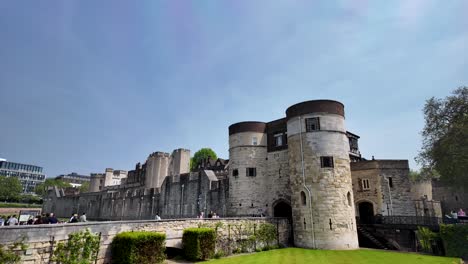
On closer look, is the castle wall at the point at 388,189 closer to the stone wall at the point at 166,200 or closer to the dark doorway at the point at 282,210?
the dark doorway at the point at 282,210

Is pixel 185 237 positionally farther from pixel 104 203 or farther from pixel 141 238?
pixel 104 203

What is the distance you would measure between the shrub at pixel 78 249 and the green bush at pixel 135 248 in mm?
860

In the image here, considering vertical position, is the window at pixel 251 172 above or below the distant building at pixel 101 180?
below

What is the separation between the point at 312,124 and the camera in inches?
824

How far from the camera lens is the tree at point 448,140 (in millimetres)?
19203

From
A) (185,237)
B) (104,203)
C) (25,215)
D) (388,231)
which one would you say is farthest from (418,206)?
(104,203)

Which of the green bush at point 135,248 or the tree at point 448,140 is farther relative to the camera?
the tree at point 448,140

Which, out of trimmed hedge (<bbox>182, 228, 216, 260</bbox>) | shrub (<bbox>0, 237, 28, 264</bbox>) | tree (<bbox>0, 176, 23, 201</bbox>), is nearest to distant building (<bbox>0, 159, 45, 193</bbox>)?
tree (<bbox>0, 176, 23, 201</bbox>)

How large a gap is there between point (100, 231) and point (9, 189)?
85.6 meters

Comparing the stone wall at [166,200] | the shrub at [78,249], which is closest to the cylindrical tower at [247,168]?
the stone wall at [166,200]

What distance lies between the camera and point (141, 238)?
39.6ft

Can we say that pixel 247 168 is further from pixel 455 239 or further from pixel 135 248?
pixel 455 239

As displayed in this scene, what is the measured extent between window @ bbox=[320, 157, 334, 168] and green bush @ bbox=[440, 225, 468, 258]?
24.8 ft

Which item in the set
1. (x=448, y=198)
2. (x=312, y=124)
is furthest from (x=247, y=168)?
(x=448, y=198)
